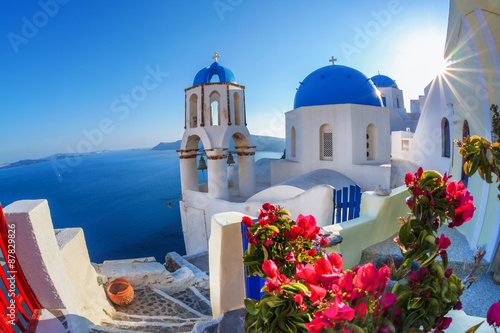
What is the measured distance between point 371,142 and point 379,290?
43.0 ft

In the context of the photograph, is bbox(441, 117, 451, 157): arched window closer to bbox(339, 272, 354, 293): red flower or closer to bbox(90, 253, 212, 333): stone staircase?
bbox(90, 253, 212, 333): stone staircase

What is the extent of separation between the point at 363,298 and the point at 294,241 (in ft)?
2.71

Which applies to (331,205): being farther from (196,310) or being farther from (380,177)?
(380,177)

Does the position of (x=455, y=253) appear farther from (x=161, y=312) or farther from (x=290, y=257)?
(x=161, y=312)

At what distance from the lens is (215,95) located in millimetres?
12773

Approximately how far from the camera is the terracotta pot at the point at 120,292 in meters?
4.51

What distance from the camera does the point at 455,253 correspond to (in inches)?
199

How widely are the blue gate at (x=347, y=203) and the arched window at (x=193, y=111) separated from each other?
A: 800 centimetres

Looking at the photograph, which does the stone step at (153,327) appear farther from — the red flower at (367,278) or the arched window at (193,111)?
the arched window at (193,111)

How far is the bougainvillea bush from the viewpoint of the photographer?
49.1 inches

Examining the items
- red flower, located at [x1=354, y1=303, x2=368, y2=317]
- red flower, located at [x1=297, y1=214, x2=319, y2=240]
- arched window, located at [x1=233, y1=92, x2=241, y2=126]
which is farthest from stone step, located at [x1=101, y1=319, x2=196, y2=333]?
arched window, located at [x1=233, y1=92, x2=241, y2=126]

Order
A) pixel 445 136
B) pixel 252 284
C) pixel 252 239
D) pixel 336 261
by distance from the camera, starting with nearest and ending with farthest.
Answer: pixel 336 261
pixel 252 239
pixel 252 284
pixel 445 136

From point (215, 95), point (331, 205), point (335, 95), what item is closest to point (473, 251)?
point (331, 205)

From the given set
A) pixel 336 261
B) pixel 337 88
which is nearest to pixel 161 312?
pixel 336 261
